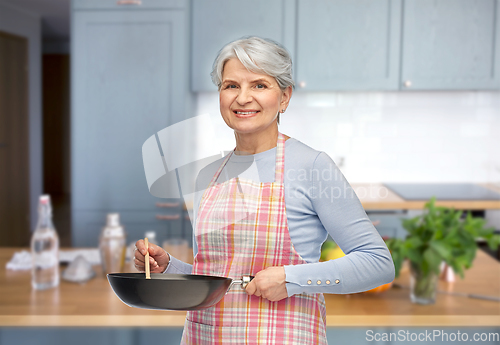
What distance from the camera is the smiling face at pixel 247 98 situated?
798 millimetres

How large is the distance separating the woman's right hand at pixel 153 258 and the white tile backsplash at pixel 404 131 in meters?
2.22

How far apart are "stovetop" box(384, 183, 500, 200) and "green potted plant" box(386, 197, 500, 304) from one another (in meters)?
1.47

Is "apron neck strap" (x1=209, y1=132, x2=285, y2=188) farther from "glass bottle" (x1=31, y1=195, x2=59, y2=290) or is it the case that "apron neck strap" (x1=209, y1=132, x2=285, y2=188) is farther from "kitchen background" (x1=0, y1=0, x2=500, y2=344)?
"kitchen background" (x1=0, y1=0, x2=500, y2=344)

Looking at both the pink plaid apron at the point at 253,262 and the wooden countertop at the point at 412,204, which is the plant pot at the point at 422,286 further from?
the wooden countertop at the point at 412,204

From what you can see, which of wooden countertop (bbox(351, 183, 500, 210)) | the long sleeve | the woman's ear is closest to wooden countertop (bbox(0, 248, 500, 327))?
the long sleeve

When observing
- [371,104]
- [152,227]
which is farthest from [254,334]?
[371,104]

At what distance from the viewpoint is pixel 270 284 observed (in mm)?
752

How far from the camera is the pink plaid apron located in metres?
0.82

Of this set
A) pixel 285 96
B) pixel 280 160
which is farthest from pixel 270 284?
pixel 285 96

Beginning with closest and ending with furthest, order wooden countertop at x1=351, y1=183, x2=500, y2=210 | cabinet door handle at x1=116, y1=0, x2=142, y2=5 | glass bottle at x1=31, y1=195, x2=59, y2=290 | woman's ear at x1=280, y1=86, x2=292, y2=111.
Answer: woman's ear at x1=280, y1=86, x2=292, y2=111
glass bottle at x1=31, y1=195, x2=59, y2=290
wooden countertop at x1=351, y1=183, x2=500, y2=210
cabinet door handle at x1=116, y1=0, x2=142, y2=5

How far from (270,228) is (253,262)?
0.22 ft

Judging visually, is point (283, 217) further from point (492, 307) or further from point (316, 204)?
point (492, 307)

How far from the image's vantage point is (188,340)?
2.94ft

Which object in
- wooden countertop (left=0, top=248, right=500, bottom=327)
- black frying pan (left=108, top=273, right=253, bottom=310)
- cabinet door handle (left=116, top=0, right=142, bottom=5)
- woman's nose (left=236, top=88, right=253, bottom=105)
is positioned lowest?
wooden countertop (left=0, top=248, right=500, bottom=327)
